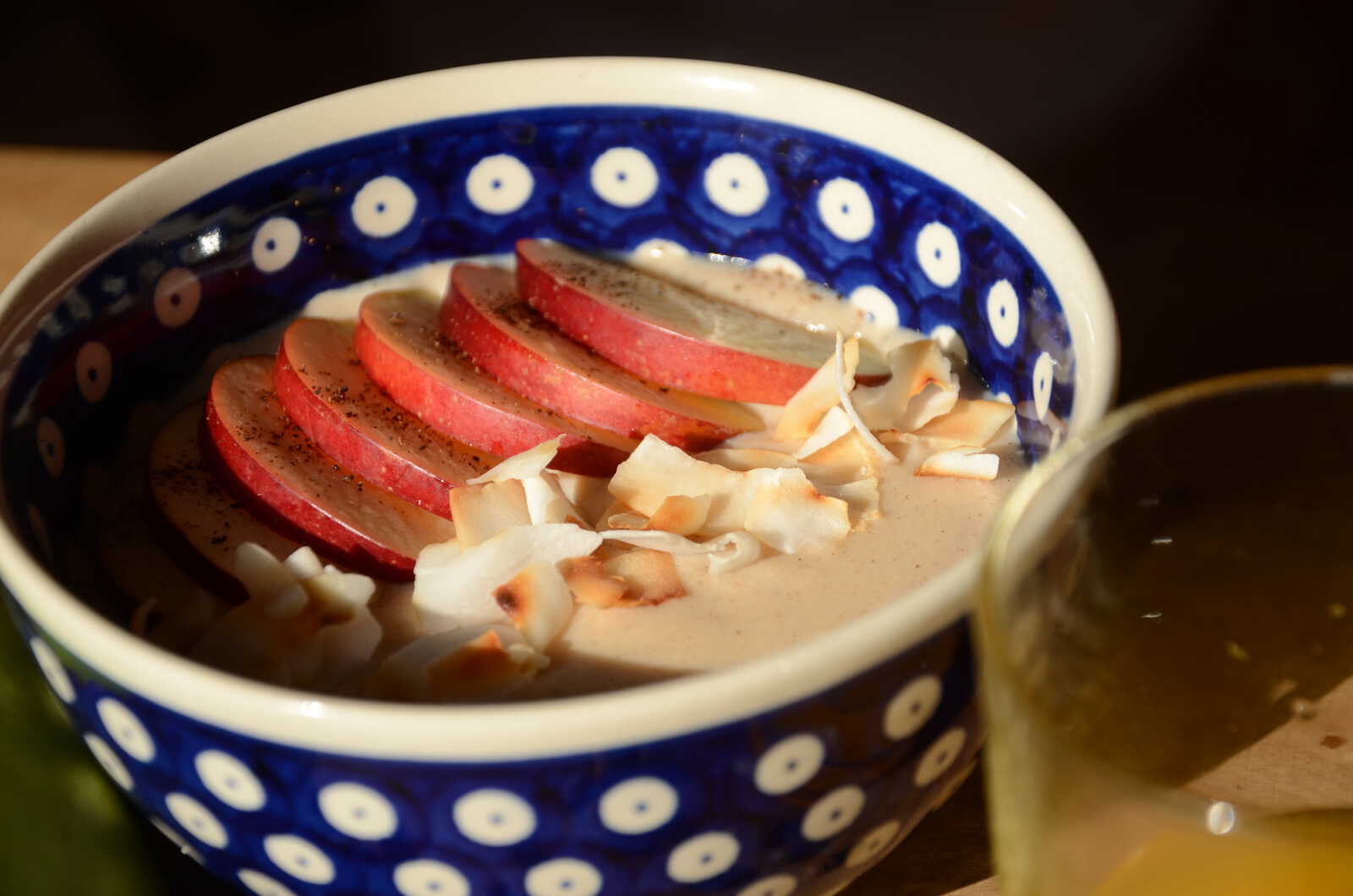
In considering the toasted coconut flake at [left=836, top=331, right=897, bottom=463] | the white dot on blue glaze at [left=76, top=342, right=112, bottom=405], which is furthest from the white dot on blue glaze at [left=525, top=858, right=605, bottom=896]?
the white dot on blue glaze at [left=76, top=342, right=112, bottom=405]

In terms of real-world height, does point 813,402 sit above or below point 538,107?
below

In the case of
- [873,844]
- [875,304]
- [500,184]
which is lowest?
[873,844]

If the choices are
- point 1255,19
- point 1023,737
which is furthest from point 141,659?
point 1255,19

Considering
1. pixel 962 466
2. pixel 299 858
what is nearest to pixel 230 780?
pixel 299 858

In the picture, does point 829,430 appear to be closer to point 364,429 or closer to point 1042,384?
point 1042,384

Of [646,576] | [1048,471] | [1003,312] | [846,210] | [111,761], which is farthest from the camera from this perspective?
[846,210]

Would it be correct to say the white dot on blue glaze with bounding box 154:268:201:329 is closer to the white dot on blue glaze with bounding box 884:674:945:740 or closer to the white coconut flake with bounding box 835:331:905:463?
the white coconut flake with bounding box 835:331:905:463
